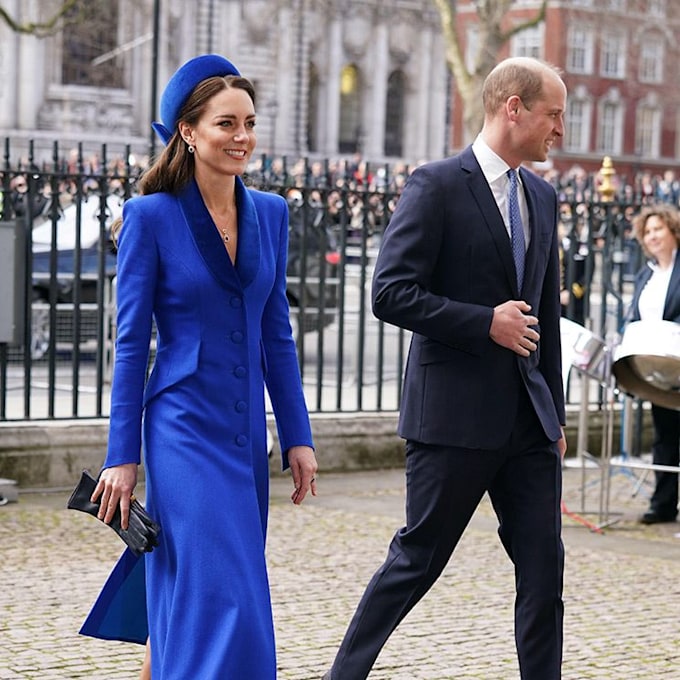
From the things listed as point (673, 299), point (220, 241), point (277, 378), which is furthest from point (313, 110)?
point (220, 241)

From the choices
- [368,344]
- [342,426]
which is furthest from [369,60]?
[342,426]

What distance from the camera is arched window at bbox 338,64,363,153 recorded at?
2821 inches

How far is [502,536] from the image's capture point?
5.00 meters

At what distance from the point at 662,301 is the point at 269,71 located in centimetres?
5717

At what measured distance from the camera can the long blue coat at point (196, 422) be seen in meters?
4.12

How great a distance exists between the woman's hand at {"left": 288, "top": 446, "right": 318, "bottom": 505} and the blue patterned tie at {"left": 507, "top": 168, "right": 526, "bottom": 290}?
2.67 ft

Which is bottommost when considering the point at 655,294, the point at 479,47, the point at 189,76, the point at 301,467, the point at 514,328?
the point at 301,467

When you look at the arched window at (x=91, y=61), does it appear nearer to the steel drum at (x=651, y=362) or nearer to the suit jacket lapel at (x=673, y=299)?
the suit jacket lapel at (x=673, y=299)

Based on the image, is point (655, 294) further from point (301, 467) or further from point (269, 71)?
point (269, 71)

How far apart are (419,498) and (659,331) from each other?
3516 millimetres

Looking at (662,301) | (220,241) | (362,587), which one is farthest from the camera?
(662,301)

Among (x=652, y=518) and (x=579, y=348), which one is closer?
(x=579, y=348)

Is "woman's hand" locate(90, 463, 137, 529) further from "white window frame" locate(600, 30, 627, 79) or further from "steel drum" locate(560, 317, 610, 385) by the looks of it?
"white window frame" locate(600, 30, 627, 79)

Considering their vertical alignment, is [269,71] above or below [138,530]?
above
